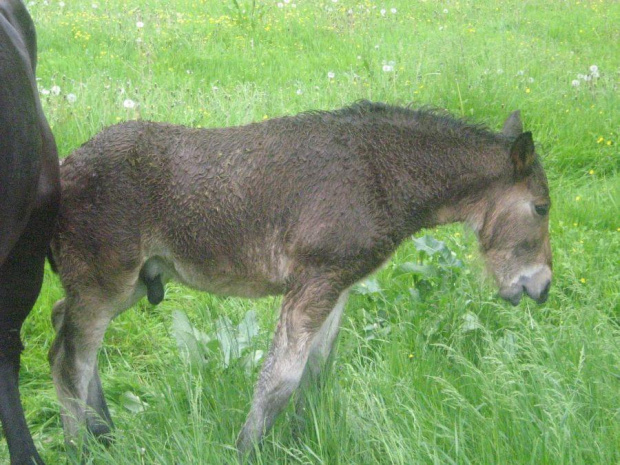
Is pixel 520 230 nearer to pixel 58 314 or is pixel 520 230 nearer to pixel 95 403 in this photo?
pixel 95 403

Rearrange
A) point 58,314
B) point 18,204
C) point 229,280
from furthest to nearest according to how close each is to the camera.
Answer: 1. point 58,314
2. point 229,280
3. point 18,204

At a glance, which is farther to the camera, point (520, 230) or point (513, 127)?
point (513, 127)

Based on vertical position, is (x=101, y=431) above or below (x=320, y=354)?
below

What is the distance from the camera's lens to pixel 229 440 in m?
3.79

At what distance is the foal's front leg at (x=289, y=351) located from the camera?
3.76 m

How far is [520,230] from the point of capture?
423cm

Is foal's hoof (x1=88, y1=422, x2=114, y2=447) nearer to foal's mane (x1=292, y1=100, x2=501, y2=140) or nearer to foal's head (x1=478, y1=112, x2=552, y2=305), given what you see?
foal's mane (x1=292, y1=100, x2=501, y2=140)

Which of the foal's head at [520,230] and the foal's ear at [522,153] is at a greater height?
the foal's ear at [522,153]

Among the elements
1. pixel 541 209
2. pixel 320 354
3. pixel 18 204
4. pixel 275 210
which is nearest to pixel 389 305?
pixel 320 354

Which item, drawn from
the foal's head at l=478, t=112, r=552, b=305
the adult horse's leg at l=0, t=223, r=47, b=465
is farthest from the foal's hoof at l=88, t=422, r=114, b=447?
the foal's head at l=478, t=112, r=552, b=305

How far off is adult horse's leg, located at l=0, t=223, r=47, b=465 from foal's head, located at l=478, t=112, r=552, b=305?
226 centimetres

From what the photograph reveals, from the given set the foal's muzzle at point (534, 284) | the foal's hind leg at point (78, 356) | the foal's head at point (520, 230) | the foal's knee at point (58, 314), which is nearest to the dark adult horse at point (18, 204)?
the foal's hind leg at point (78, 356)

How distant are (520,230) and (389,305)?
1.25 meters

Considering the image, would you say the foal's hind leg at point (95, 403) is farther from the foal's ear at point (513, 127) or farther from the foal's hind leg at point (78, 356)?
the foal's ear at point (513, 127)
